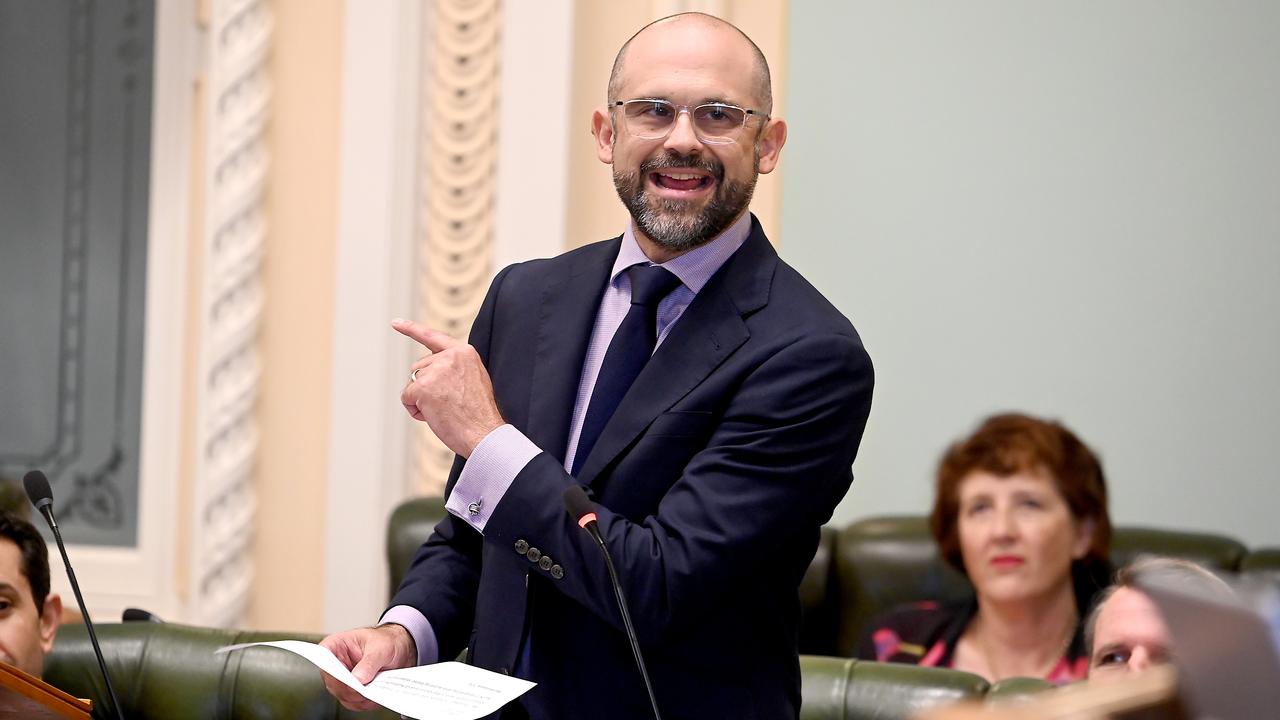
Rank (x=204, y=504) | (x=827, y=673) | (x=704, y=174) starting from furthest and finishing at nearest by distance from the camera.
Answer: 1. (x=204, y=504)
2. (x=827, y=673)
3. (x=704, y=174)

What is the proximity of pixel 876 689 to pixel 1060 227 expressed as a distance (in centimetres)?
196

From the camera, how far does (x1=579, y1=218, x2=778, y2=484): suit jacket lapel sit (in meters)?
1.76

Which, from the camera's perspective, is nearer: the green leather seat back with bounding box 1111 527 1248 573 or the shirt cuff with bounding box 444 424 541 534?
the shirt cuff with bounding box 444 424 541 534

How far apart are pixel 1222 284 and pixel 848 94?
3.55 feet

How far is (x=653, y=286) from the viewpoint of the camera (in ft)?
6.11

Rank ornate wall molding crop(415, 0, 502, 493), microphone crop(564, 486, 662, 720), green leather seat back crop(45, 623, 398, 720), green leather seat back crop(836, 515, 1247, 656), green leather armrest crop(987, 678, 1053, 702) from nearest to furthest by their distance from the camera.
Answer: microphone crop(564, 486, 662, 720), green leather armrest crop(987, 678, 1053, 702), green leather seat back crop(45, 623, 398, 720), green leather seat back crop(836, 515, 1247, 656), ornate wall molding crop(415, 0, 502, 493)

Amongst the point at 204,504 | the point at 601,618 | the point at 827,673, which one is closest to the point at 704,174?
the point at 601,618

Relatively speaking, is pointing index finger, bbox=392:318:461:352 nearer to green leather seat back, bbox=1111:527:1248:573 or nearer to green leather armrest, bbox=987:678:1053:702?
green leather armrest, bbox=987:678:1053:702

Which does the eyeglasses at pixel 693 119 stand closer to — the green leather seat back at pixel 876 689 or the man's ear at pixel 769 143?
the man's ear at pixel 769 143

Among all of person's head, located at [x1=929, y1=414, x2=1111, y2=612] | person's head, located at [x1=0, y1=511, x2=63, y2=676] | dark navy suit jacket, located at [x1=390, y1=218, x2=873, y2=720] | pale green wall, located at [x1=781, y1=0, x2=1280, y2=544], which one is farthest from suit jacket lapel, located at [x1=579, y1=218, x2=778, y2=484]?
pale green wall, located at [x1=781, y1=0, x2=1280, y2=544]

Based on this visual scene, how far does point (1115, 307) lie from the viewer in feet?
12.8

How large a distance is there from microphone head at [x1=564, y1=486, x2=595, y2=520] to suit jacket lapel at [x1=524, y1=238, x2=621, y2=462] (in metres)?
0.17

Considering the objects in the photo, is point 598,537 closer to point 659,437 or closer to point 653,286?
point 659,437

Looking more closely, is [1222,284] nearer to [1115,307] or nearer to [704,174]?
[1115,307]
